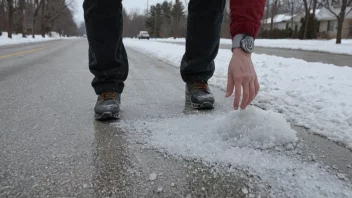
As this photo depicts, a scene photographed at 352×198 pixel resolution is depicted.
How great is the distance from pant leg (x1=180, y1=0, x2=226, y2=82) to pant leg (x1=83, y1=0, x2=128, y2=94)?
514 millimetres

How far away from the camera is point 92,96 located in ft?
7.48

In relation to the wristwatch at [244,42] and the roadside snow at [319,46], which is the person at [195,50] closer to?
the wristwatch at [244,42]

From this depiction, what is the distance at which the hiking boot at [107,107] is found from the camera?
1598 mm

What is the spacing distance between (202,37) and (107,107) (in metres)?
0.83

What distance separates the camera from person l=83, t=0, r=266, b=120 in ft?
3.66

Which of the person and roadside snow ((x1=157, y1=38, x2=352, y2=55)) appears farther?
roadside snow ((x1=157, y1=38, x2=352, y2=55))

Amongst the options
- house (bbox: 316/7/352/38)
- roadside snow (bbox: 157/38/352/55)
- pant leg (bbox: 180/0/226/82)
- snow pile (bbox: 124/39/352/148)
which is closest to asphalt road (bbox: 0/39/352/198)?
snow pile (bbox: 124/39/352/148)

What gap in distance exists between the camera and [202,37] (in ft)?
6.40

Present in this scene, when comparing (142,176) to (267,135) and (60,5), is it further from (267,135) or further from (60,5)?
(60,5)

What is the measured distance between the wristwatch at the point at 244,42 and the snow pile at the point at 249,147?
0.33m

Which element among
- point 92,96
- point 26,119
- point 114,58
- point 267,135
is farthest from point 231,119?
point 92,96

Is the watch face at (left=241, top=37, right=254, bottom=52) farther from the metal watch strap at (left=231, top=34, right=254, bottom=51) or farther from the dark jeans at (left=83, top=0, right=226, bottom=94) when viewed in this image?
the dark jeans at (left=83, top=0, right=226, bottom=94)

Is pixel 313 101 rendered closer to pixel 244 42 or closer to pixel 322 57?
pixel 244 42

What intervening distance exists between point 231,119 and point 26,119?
116 centimetres
